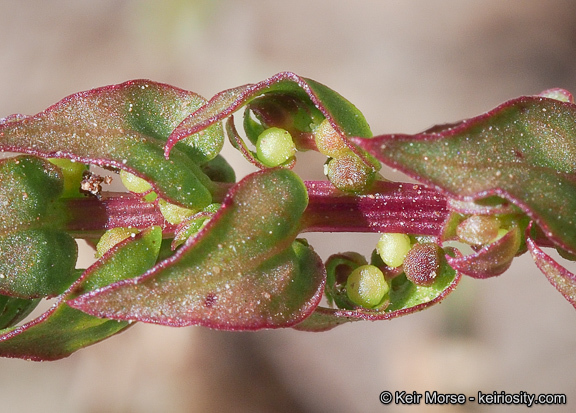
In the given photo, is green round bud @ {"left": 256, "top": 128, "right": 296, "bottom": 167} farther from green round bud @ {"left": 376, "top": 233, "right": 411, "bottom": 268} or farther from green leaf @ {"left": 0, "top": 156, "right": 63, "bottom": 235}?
green leaf @ {"left": 0, "top": 156, "right": 63, "bottom": 235}

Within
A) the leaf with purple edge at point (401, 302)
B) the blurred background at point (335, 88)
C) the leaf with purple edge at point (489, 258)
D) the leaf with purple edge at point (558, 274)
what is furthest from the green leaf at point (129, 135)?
the blurred background at point (335, 88)

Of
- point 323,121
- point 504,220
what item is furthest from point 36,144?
point 504,220

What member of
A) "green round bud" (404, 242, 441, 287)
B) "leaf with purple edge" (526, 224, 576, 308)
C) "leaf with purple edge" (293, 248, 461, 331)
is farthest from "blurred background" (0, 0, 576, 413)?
"leaf with purple edge" (526, 224, 576, 308)

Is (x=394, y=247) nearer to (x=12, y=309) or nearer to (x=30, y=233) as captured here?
(x=30, y=233)

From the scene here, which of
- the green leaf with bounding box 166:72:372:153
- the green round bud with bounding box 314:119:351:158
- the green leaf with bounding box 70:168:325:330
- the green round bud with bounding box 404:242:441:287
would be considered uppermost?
the green leaf with bounding box 166:72:372:153

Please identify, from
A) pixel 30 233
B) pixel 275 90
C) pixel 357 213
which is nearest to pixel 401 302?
pixel 357 213

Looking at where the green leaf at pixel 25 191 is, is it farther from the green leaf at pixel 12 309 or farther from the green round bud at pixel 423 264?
the green round bud at pixel 423 264
